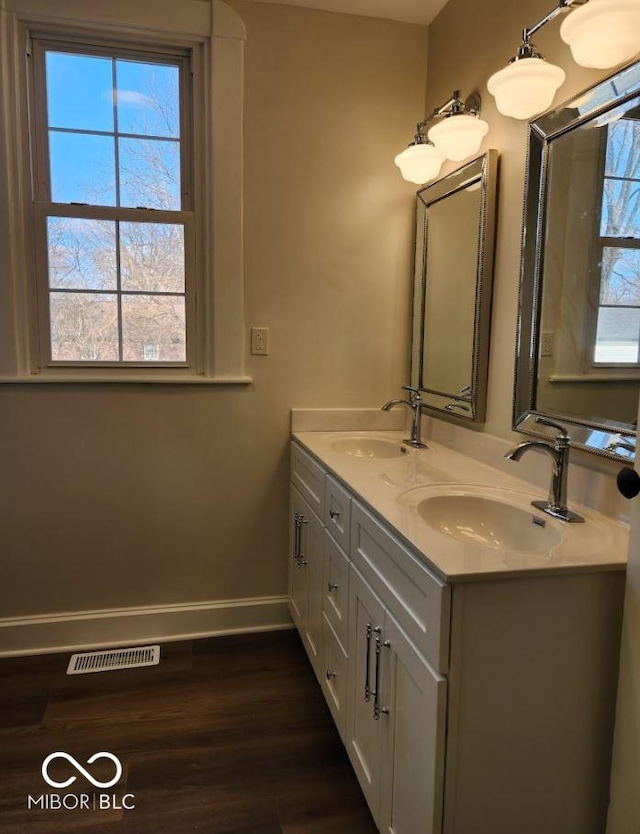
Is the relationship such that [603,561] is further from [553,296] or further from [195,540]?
[195,540]

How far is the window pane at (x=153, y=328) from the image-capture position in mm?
2340

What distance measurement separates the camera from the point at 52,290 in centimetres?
226

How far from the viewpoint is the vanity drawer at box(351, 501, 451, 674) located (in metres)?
1.08

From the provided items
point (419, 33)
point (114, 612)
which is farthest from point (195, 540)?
point (419, 33)

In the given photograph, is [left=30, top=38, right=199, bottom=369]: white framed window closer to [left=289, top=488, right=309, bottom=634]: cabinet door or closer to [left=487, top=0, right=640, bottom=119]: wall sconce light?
[left=289, top=488, right=309, bottom=634]: cabinet door

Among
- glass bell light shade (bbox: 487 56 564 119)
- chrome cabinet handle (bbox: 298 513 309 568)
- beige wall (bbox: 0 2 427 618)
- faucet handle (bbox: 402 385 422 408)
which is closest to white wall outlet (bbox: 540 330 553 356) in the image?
glass bell light shade (bbox: 487 56 564 119)

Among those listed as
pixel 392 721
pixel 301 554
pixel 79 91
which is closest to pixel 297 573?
pixel 301 554

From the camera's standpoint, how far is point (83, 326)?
230 cm

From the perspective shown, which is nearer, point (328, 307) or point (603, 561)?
point (603, 561)

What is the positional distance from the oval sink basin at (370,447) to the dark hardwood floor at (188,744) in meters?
0.85

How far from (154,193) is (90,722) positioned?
1940 mm

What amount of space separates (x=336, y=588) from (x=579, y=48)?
5.09 ft

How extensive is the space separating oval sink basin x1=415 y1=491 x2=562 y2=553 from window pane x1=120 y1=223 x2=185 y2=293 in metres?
1.42

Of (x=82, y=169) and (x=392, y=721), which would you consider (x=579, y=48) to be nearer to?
A: (x=392, y=721)
